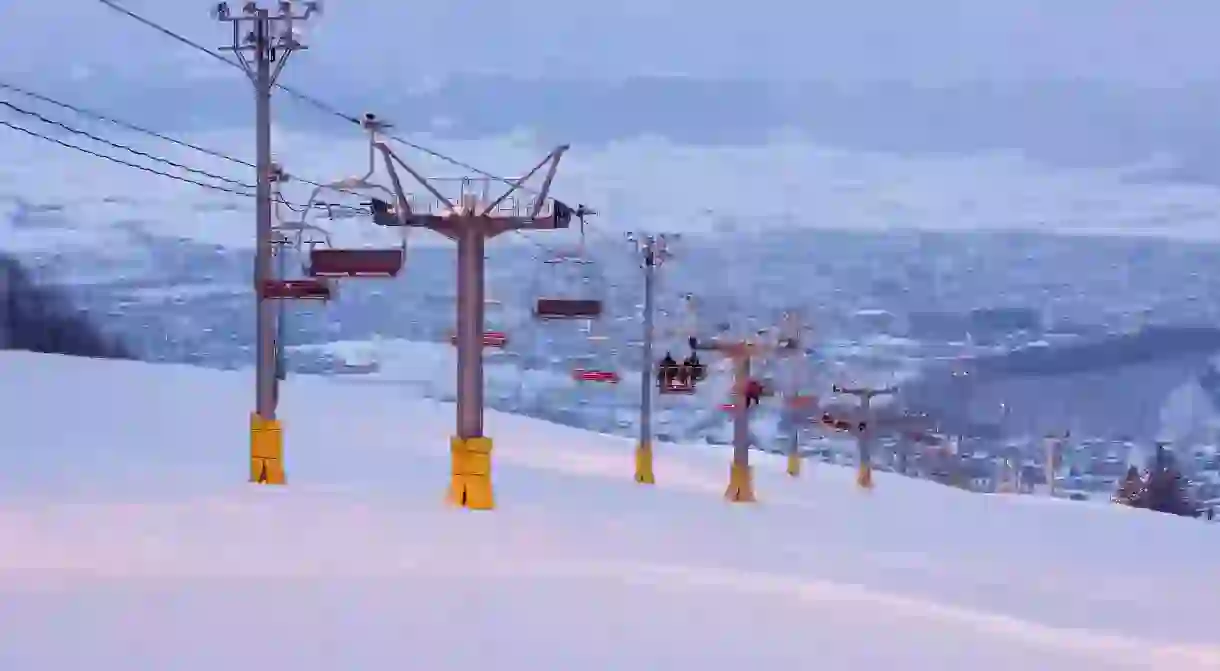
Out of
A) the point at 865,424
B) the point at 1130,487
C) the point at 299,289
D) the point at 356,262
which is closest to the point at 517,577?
the point at 356,262

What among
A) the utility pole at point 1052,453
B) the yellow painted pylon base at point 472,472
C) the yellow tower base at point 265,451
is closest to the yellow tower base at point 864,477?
the utility pole at point 1052,453

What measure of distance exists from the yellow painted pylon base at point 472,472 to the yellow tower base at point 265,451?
7.71 ft

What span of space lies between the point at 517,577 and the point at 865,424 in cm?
3398

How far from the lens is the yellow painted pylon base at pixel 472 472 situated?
2009cm

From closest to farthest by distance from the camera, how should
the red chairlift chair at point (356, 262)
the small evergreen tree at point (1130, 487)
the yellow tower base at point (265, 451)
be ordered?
the red chairlift chair at point (356, 262) → the yellow tower base at point (265, 451) → the small evergreen tree at point (1130, 487)

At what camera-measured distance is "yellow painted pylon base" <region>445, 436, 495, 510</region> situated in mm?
20094

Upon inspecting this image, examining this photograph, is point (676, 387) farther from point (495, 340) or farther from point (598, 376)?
point (495, 340)

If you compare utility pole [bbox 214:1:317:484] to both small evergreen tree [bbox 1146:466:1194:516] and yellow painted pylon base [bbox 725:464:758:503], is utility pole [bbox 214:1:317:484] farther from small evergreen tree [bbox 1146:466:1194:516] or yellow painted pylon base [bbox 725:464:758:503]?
small evergreen tree [bbox 1146:466:1194:516]

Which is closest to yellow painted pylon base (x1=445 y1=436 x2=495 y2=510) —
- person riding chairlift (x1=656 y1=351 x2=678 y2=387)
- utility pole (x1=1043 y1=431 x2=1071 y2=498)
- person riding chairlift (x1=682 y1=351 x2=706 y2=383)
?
person riding chairlift (x1=656 y1=351 x2=678 y2=387)

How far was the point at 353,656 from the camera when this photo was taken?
929 centimetres

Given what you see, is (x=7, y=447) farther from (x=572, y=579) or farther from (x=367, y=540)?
(x=572, y=579)

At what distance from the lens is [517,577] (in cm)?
1284

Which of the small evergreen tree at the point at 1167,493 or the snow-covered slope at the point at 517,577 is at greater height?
the snow-covered slope at the point at 517,577

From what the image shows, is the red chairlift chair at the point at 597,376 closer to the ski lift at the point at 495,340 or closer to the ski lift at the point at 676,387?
the ski lift at the point at 676,387
